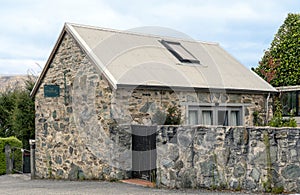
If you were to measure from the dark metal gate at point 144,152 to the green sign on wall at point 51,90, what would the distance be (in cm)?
416

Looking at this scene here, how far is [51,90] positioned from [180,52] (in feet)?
17.5

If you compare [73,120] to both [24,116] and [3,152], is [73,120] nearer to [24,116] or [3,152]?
[3,152]

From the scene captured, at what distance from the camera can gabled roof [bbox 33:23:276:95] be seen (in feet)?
46.1

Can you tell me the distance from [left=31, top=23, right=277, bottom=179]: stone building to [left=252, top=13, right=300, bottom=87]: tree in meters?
10.9

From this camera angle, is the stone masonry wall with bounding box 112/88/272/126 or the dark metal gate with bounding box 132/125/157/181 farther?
the stone masonry wall with bounding box 112/88/272/126

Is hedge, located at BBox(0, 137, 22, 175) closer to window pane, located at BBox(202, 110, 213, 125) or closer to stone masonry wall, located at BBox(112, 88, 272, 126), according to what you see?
stone masonry wall, located at BBox(112, 88, 272, 126)

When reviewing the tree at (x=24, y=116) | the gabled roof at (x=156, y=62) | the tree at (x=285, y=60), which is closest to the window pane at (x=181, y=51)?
the gabled roof at (x=156, y=62)

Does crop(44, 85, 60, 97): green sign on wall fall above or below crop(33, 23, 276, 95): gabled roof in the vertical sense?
below

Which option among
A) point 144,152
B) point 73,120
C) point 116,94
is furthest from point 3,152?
point 144,152

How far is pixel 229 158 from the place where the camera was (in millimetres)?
10086

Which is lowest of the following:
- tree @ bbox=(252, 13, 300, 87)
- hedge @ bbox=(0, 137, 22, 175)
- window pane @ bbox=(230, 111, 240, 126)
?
hedge @ bbox=(0, 137, 22, 175)

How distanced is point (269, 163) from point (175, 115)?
530 centimetres

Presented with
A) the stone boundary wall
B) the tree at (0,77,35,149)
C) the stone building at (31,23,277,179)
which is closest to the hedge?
the tree at (0,77,35,149)

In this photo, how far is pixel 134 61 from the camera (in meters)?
15.0
